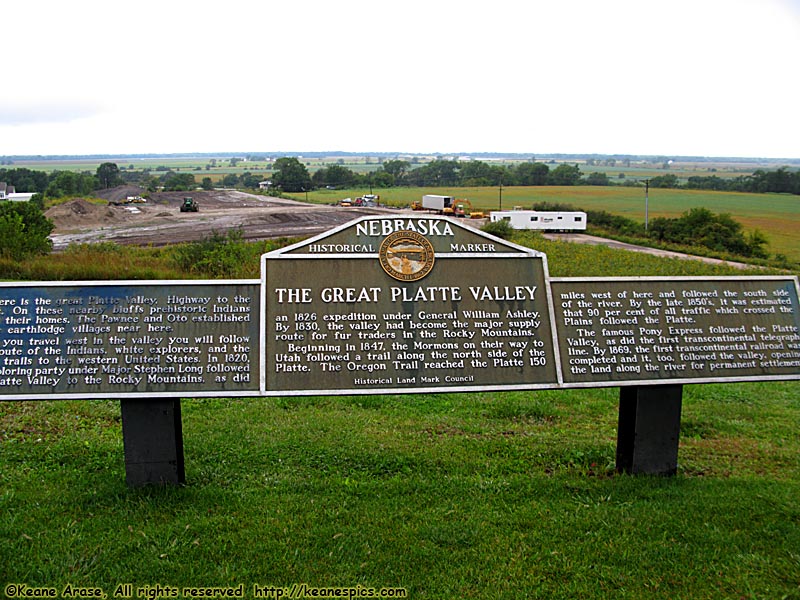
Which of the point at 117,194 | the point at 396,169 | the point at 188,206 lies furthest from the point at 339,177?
the point at 188,206

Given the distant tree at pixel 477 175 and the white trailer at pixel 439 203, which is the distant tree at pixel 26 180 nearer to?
the distant tree at pixel 477 175

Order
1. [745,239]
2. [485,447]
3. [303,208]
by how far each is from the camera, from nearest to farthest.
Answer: [485,447] < [745,239] < [303,208]

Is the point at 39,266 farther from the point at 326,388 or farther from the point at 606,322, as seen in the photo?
the point at 606,322

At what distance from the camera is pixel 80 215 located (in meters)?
42.7

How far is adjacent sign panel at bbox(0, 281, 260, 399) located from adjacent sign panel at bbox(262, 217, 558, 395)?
28 cm

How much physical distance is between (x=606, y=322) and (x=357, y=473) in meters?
2.69

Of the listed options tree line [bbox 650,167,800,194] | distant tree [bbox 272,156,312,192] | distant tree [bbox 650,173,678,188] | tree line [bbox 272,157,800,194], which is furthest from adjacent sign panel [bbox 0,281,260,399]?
distant tree [bbox 650,173,678,188]

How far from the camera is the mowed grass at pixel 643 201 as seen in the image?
48969 mm

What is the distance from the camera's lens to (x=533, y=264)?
20.8ft

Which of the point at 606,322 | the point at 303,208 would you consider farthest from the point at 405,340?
the point at 303,208

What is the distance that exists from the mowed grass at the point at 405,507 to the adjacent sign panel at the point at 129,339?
3.25 ft

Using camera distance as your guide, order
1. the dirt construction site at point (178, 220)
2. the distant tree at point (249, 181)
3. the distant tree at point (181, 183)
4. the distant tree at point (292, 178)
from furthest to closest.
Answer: the distant tree at point (249, 181)
the distant tree at point (181, 183)
the distant tree at point (292, 178)
the dirt construction site at point (178, 220)

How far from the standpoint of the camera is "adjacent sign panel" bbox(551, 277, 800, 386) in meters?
6.09

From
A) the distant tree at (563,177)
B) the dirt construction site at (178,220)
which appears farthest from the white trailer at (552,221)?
the distant tree at (563,177)
